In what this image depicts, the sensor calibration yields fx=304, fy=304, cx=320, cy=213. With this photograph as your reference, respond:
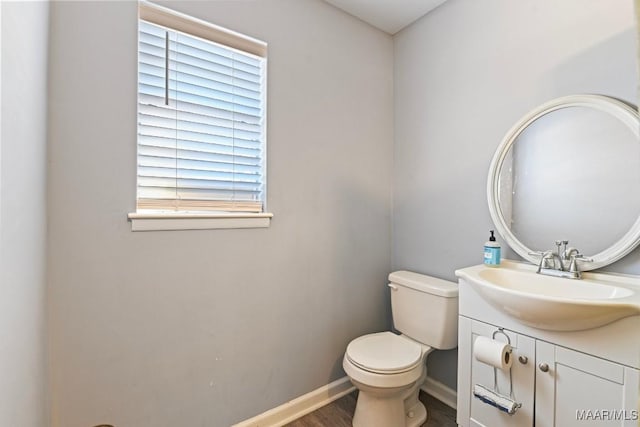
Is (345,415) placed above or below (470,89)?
below

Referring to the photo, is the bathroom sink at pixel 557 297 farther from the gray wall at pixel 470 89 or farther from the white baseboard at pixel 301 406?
the white baseboard at pixel 301 406

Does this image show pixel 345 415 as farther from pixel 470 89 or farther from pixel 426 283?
pixel 470 89

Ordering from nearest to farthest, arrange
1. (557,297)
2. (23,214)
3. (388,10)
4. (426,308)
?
(23,214) < (557,297) < (426,308) < (388,10)

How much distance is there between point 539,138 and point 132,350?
2073 millimetres

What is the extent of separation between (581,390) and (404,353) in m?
0.72

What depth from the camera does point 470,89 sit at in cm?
172

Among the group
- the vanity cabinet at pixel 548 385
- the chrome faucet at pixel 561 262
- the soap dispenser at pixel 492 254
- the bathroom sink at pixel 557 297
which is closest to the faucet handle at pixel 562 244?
the chrome faucet at pixel 561 262

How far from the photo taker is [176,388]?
4.57 ft

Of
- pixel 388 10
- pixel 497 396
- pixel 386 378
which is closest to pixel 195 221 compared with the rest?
pixel 386 378

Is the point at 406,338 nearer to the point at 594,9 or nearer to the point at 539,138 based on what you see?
the point at 539,138

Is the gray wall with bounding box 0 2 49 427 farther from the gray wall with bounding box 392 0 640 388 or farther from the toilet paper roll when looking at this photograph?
the gray wall with bounding box 392 0 640 388

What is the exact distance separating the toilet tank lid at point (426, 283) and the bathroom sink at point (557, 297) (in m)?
Answer: 0.23

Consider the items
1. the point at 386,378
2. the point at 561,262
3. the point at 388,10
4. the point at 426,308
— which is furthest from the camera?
the point at 388,10

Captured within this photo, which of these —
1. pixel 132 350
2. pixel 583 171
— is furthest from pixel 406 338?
pixel 132 350
